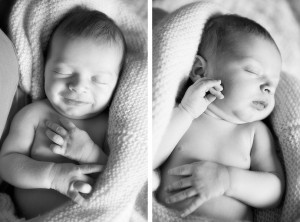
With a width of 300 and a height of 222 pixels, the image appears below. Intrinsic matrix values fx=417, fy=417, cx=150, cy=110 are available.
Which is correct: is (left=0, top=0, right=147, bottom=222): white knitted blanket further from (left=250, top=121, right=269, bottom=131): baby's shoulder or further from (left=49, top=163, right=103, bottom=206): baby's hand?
(left=250, top=121, right=269, bottom=131): baby's shoulder

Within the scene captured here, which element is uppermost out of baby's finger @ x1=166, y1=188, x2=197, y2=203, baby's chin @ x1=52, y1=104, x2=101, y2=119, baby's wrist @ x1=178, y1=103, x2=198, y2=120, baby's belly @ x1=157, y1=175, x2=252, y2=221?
baby's wrist @ x1=178, y1=103, x2=198, y2=120

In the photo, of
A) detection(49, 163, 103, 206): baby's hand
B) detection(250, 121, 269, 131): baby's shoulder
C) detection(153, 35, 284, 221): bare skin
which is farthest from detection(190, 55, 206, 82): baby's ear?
detection(49, 163, 103, 206): baby's hand

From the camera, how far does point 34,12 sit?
2.52 ft

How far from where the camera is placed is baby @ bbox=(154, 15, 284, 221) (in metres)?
0.67

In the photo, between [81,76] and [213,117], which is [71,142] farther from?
[213,117]

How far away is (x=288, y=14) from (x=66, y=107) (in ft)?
1.43

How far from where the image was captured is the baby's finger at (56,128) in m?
0.72

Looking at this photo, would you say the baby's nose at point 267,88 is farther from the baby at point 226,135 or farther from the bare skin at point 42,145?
the bare skin at point 42,145

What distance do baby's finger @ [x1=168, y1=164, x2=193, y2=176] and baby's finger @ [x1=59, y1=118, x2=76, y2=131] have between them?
0.19 m

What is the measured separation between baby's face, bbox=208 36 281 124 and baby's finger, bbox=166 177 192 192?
12 cm

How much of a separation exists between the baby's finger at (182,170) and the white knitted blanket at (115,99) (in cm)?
5

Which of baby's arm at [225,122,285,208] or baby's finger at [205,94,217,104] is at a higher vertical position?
baby's finger at [205,94,217,104]

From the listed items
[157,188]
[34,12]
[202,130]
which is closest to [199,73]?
[202,130]

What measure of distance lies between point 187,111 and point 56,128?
0.23 m
